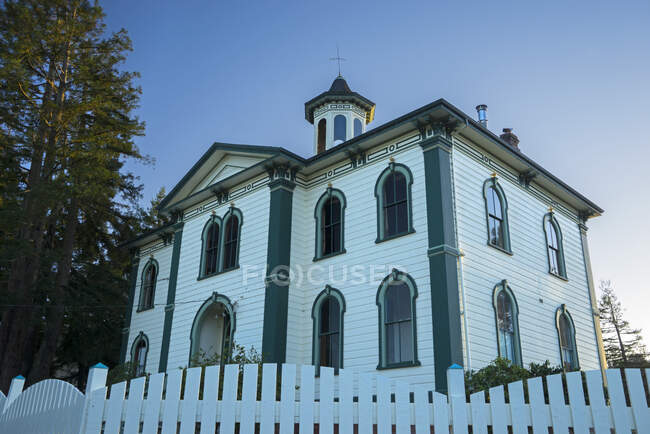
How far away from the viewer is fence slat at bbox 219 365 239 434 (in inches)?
209

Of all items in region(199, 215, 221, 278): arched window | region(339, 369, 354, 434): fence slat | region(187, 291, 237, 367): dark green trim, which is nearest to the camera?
region(339, 369, 354, 434): fence slat

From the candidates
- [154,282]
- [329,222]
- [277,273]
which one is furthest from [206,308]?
[154,282]

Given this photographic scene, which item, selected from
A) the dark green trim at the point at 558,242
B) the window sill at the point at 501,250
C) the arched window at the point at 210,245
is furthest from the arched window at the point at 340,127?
the window sill at the point at 501,250

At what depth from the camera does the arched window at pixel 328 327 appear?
623 inches

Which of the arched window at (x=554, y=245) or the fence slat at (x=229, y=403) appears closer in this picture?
the fence slat at (x=229, y=403)

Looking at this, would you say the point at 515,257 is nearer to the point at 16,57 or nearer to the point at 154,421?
the point at 154,421

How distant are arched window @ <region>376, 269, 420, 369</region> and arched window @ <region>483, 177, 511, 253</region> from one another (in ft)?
9.82

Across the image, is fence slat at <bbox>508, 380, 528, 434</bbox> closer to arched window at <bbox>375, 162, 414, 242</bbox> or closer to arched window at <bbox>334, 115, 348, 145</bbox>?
arched window at <bbox>375, 162, 414, 242</bbox>

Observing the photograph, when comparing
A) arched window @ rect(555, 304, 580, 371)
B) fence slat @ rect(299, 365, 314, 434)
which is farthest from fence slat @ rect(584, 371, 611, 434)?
arched window @ rect(555, 304, 580, 371)

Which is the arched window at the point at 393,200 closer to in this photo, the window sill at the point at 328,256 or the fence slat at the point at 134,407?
the window sill at the point at 328,256

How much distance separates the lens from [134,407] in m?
5.48

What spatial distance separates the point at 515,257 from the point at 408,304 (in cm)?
405

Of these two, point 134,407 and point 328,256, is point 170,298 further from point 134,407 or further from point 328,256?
point 134,407

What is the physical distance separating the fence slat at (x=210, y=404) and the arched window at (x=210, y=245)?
48.5 ft
